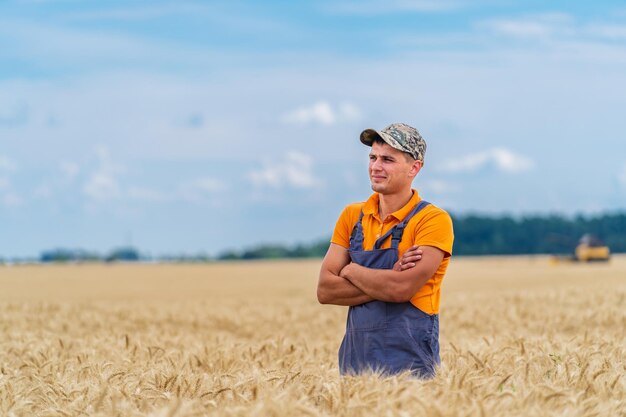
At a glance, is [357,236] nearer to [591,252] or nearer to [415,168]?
[415,168]

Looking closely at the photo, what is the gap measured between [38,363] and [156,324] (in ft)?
22.6

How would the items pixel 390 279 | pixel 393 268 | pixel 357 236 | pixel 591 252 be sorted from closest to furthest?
pixel 390 279, pixel 393 268, pixel 357 236, pixel 591 252

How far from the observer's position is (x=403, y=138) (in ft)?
18.5

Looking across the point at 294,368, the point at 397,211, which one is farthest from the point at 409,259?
the point at 294,368

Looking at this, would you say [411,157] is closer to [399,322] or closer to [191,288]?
[399,322]

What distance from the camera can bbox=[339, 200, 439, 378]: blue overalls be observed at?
579 centimetres

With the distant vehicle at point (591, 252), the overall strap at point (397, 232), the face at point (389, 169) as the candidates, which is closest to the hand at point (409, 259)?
the overall strap at point (397, 232)

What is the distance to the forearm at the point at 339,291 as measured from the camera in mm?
5816

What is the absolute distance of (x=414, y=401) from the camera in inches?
172

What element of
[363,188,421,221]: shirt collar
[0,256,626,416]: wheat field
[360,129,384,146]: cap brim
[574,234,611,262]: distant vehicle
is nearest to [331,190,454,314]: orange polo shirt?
[363,188,421,221]: shirt collar

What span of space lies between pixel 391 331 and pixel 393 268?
0.44 meters

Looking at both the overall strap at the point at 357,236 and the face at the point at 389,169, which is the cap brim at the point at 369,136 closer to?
the face at the point at 389,169

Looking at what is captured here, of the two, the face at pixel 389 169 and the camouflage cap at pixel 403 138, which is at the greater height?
the camouflage cap at pixel 403 138

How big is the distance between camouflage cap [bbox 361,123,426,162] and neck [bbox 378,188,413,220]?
0.27m
